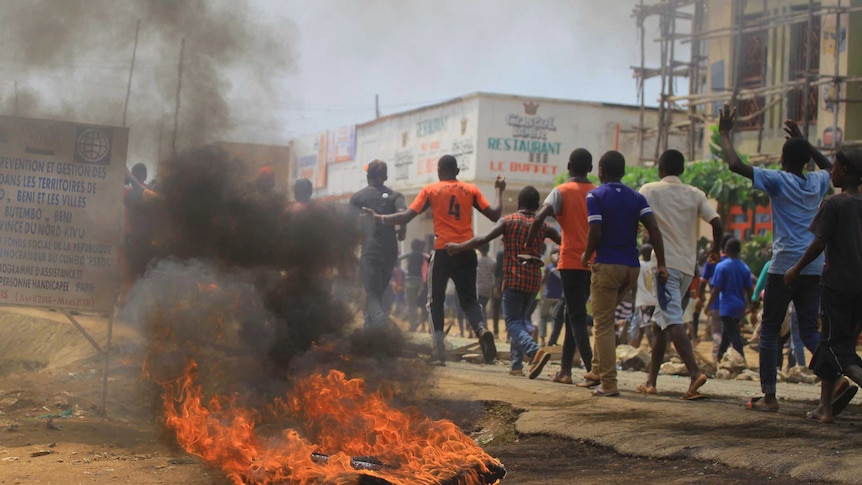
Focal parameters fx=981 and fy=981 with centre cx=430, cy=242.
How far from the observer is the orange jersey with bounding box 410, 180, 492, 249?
895cm

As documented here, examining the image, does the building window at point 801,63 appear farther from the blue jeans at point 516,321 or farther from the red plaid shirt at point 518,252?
the blue jeans at point 516,321

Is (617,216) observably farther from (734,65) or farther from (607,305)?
(734,65)

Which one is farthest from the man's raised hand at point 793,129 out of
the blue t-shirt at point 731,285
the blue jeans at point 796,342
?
the blue t-shirt at point 731,285

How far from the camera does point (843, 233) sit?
19.5ft

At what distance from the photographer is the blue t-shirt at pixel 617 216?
7.11m

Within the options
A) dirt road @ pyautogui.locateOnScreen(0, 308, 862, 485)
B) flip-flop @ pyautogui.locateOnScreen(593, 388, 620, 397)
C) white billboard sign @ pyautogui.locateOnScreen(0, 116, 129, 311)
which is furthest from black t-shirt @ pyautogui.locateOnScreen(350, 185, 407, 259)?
white billboard sign @ pyautogui.locateOnScreen(0, 116, 129, 311)

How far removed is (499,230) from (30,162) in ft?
13.3

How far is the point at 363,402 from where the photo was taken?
17.5 feet

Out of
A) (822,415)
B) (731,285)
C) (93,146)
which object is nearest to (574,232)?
(822,415)

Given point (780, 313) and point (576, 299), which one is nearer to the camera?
point (780, 313)

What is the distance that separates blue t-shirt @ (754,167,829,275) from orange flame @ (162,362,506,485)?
9.05ft

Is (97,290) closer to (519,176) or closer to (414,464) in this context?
(414,464)

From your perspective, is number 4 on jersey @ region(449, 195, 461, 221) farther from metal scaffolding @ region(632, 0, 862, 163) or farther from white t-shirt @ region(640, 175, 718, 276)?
metal scaffolding @ region(632, 0, 862, 163)

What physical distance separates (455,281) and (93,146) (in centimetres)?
361
